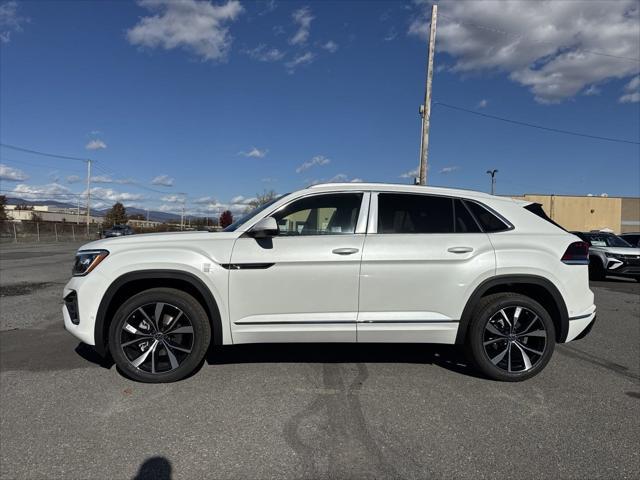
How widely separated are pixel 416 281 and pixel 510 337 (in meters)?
1.05

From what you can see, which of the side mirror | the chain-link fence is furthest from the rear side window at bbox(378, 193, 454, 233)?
the chain-link fence

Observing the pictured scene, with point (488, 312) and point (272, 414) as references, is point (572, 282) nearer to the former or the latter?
point (488, 312)

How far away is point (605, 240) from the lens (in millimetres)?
13938

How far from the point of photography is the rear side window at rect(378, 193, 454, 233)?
4.02 metres

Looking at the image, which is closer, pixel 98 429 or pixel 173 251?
pixel 98 429

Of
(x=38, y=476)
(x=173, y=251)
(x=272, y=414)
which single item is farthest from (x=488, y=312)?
(x=38, y=476)

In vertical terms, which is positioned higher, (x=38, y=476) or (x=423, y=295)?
(x=423, y=295)

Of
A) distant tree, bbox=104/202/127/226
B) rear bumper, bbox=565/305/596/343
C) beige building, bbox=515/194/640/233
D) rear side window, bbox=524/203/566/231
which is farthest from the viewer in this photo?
distant tree, bbox=104/202/127/226

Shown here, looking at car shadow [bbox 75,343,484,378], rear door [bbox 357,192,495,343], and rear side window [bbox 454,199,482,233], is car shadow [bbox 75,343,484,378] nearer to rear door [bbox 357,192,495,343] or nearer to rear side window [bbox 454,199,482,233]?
rear door [bbox 357,192,495,343]

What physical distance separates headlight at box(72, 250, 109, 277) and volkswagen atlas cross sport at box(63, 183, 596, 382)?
12mm

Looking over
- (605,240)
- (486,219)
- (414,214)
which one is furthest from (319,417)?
(605,240)

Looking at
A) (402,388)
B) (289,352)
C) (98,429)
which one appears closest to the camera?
(98,429)

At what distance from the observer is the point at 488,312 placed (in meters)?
3.93

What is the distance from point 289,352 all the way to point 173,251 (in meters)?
1.76
